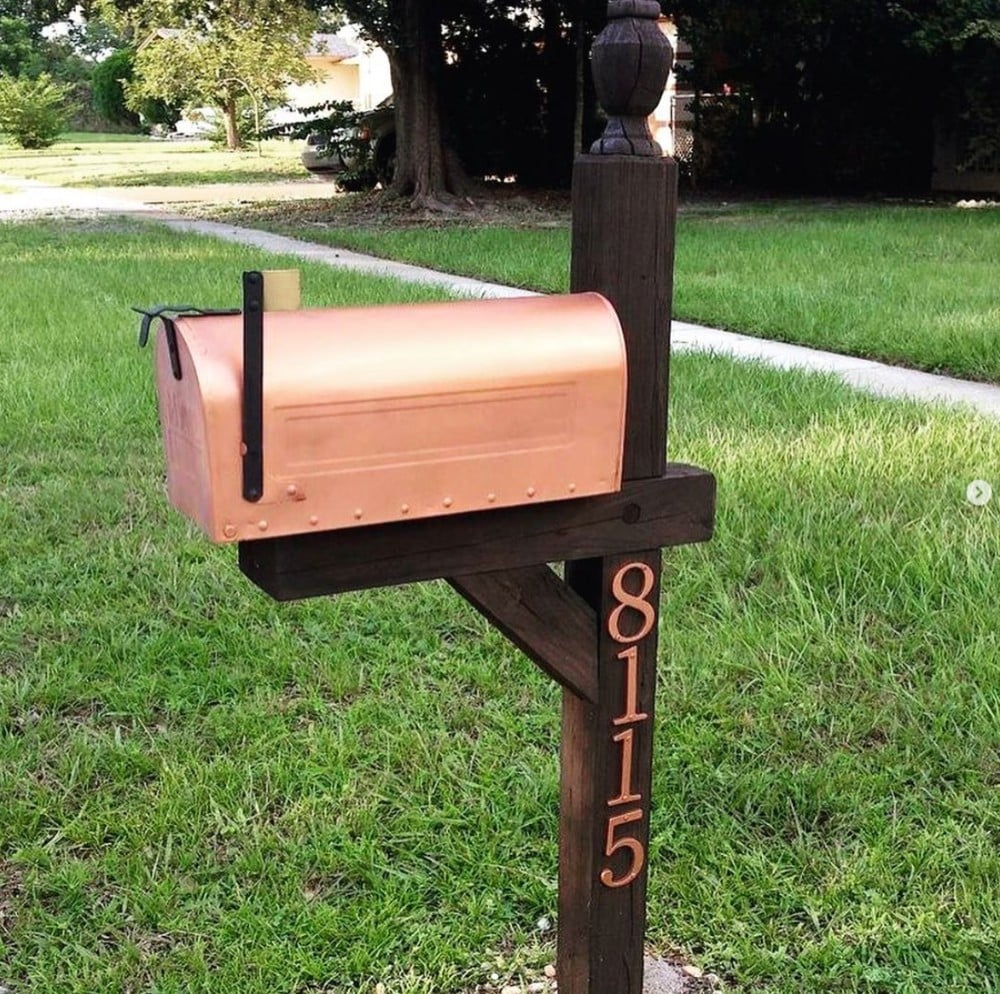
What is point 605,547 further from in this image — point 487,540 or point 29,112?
point 29,112

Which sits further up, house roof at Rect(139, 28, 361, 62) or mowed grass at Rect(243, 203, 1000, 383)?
house roof at Rect(139, 28, 361, 62)

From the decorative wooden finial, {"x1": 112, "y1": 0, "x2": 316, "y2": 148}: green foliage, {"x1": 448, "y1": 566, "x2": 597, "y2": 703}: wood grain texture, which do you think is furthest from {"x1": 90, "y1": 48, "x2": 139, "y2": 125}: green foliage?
{"x1": 448, "y1": 566, "x2": 597, "y2": 703}: wood grain texture

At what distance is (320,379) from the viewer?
1273mm

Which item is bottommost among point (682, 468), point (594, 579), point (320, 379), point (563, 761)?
point (563, 761)

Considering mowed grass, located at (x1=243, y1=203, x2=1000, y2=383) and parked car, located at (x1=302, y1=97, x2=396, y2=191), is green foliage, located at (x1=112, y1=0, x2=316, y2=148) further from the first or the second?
mowed grass, located at (x1=243, y1=203, x2=1000, y2=383)

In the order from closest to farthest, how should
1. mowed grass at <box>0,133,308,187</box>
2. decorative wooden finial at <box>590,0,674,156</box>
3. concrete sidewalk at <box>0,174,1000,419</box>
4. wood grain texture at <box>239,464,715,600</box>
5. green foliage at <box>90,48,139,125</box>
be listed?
wood grain texture at <box>239,464,715,600</box> < decorative wooden finial at <box>590,0,674,156</box> < concrete sidewalk at <box>0,174,1000,419</box> < mowed grass at <box>0,133,308,187</box> < green foliage at <box>90,48,139,125</box>

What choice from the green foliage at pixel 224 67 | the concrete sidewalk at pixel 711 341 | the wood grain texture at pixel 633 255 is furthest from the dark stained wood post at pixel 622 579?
the green foliage at pixel 224 67

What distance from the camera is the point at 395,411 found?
1.31m

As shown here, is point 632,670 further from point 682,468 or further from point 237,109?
point 237,109

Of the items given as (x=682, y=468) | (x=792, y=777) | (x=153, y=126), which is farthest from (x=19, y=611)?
(x=153, y=126)

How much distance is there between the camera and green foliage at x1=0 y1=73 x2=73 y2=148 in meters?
36.7

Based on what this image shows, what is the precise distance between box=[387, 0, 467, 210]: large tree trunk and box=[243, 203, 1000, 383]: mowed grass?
56.8 inches

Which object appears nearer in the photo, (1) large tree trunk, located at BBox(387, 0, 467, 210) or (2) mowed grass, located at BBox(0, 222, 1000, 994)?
(2) mowed grass, located at BBox(0, 222, 1000, 994)

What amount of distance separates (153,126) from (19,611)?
2012 inches
